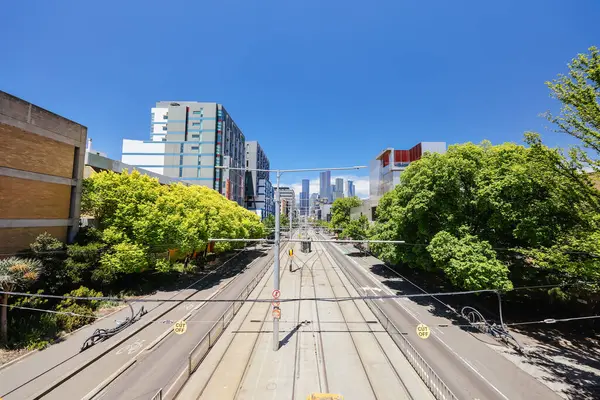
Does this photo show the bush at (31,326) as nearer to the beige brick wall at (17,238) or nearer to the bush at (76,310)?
the bush at (76,310)

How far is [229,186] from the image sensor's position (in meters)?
75.2

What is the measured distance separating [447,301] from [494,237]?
792 centimetres

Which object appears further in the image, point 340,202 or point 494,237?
point 340,202

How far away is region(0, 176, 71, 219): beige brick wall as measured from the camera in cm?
1789

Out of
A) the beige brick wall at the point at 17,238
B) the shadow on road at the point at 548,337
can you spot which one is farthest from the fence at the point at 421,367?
the beige brick wall at the point at 17,238

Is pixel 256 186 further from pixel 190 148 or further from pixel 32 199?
pixel 32 199

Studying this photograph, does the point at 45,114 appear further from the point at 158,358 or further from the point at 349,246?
the point at 349,246

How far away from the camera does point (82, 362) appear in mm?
13750

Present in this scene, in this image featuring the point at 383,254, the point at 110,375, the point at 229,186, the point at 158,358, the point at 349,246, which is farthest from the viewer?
the point at 229,186

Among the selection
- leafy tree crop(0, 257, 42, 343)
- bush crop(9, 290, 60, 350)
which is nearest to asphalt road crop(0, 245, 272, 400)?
bush crop(9, 290, 60, 350)

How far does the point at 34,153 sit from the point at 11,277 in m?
10.2

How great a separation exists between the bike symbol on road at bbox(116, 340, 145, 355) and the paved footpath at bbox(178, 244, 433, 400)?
178 inches

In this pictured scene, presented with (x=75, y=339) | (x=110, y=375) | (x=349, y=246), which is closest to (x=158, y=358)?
(x=110, y=375)

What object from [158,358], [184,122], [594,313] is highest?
[184,122]
